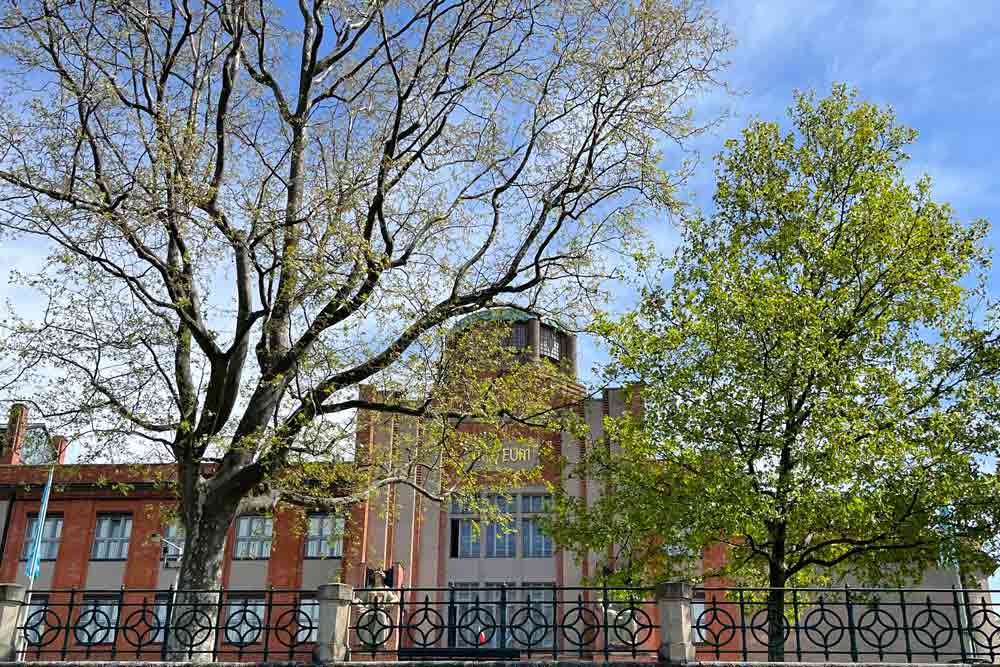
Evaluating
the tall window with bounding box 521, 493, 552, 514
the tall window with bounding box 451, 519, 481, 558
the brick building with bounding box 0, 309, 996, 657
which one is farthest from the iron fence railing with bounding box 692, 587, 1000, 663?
the tall window with bounding box 451, 519, 481, 558

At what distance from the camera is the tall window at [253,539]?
37.1 meters

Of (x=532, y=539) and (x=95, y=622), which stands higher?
(x=532, y=539)

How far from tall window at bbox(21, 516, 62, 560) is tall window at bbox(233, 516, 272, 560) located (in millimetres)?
7611

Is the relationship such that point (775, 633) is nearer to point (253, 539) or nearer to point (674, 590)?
point (674, 590)

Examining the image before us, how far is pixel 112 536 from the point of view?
3788cm

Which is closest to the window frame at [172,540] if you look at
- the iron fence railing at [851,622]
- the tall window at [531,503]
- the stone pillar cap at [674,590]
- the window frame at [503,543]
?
the window frame at [503,543]

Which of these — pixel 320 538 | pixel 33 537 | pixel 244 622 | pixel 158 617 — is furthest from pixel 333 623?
pixel 33 537

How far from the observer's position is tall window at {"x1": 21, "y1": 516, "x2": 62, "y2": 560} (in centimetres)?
3797

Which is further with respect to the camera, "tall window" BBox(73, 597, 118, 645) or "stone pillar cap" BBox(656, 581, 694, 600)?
"tall window" BBox(73, 597, 118, 645)

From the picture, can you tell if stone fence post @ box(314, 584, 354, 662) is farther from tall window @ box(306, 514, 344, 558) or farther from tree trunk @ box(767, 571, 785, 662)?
tall window @ box(306, 514, 344, 558)

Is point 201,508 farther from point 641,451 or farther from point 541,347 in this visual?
point 541,347

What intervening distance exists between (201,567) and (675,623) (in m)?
8.81

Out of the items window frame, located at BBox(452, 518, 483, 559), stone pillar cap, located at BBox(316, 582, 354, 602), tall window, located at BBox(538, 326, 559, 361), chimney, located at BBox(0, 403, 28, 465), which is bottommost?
stone pillar cap, located at BBox(316, 582, 354, 602)

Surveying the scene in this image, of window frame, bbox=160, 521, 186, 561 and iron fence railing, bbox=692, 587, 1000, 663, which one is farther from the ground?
window frame, bbox=160, 521, 186, 561
